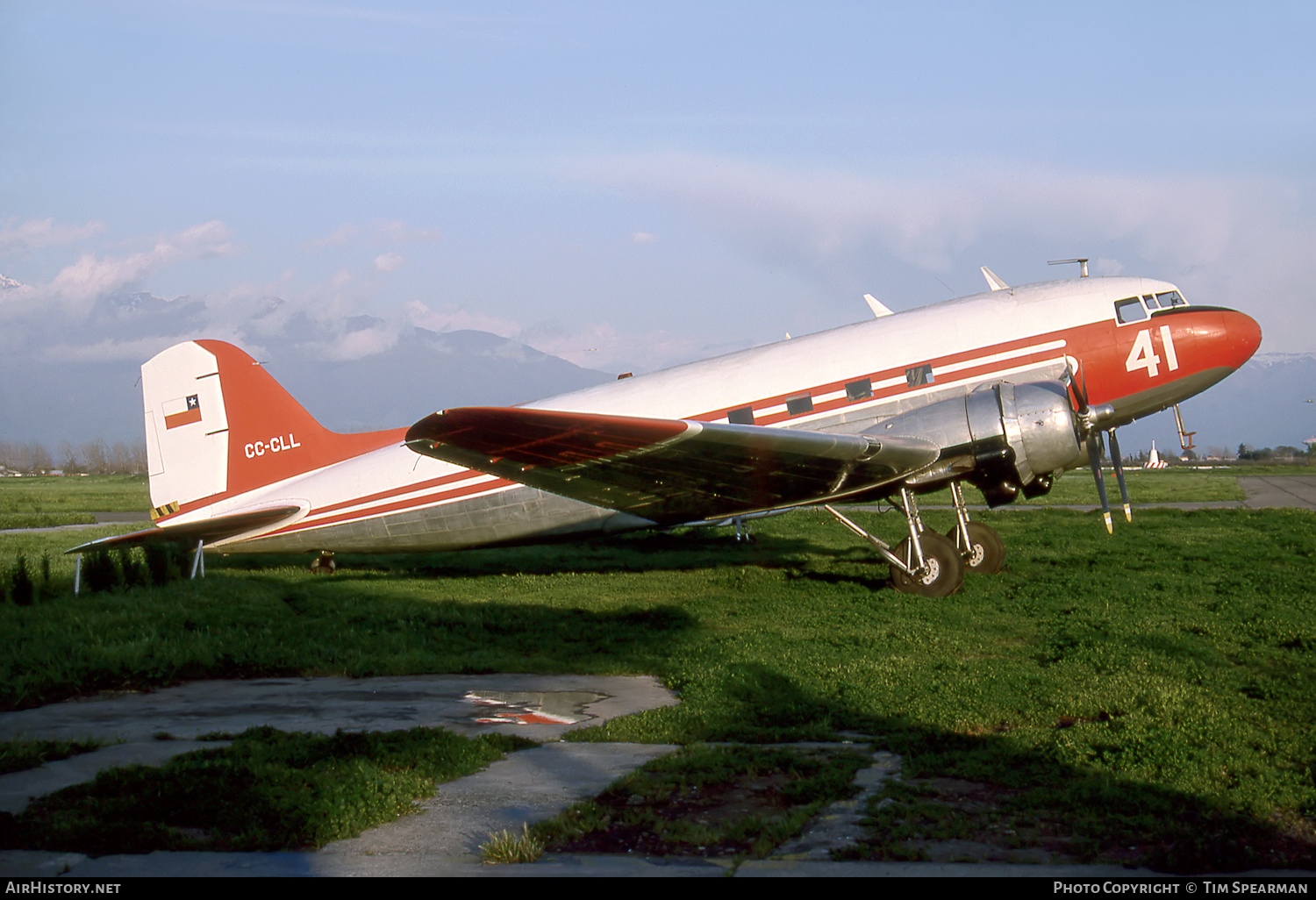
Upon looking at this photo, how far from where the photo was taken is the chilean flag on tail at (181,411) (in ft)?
48.8

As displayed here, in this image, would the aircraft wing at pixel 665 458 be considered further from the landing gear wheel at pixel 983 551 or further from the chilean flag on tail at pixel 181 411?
the chilean flag on tail at pixel 181 411

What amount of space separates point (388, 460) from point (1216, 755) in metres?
11.6

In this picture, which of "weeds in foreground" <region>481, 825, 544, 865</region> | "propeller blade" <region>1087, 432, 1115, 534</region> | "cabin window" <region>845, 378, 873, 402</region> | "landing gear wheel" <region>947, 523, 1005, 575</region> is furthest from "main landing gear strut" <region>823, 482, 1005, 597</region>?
"weeds in foreground" <region>481, 825, 544, 865</region>

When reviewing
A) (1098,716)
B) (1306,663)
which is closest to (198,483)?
(1098,716)

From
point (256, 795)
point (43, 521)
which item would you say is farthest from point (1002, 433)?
point (43, 521)

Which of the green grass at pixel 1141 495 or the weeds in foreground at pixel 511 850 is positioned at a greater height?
the weeds in foreground at pixel 511 850

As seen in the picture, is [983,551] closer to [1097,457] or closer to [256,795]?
[1097,457]

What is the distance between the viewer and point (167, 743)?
614 centimetres

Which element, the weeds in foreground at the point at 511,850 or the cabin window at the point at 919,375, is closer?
the weeds in foreground at the point at 511,850

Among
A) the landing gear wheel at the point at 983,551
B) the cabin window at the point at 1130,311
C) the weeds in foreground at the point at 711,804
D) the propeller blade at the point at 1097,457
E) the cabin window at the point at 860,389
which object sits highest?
the cabin window at the point at 1130,311

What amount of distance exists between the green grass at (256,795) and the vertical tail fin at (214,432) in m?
9.63

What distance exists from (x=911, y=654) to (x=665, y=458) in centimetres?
327

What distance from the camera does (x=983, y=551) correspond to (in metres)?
14.2

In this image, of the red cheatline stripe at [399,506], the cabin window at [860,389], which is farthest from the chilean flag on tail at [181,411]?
the cabin window at [860,389]
